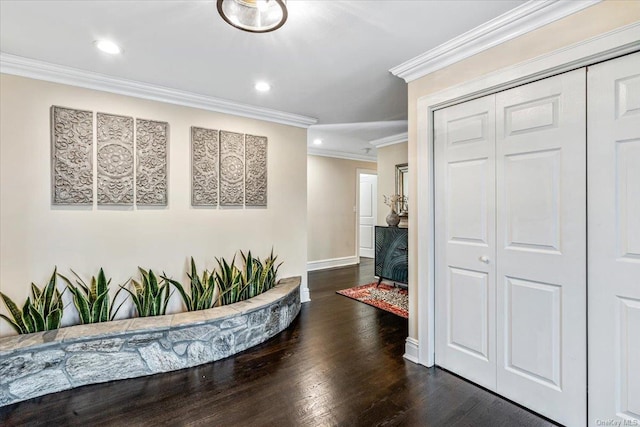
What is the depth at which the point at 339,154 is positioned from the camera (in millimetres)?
6113

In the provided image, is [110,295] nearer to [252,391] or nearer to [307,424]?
[252,391]

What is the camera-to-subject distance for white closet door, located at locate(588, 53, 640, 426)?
1.46 metres

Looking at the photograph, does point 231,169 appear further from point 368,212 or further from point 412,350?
point 368,212

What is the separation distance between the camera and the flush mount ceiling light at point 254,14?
56.7 inches

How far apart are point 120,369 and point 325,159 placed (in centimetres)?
465

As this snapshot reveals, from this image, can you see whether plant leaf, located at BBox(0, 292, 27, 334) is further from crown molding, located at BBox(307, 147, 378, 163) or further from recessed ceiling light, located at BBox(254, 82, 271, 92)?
crown molding, located at BBox(307, 147, 378, 163)

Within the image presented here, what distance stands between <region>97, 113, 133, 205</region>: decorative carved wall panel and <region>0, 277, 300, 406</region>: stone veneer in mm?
1098

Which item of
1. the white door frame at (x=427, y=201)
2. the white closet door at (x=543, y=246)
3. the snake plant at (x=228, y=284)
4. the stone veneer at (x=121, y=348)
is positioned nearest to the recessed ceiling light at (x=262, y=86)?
the white door frame at (x=427, y=201)

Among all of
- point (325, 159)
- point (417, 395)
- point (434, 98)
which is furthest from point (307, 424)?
point (325, 159)

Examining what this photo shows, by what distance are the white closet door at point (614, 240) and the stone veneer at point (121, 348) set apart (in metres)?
2.30

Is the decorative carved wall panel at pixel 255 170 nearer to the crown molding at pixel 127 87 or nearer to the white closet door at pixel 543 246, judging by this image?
the crown molding at pixel 127 87

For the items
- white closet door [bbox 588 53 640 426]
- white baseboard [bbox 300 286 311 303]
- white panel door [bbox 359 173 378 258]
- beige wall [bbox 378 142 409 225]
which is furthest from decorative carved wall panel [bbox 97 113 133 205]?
white panel door [bbox 359 173 378 258]

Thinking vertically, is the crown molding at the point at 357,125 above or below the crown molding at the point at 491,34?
above

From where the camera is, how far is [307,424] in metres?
1.73
